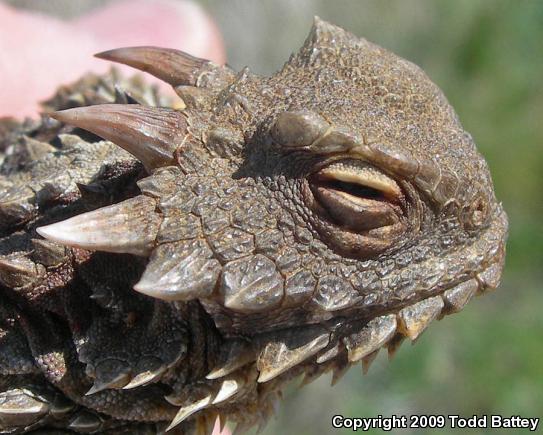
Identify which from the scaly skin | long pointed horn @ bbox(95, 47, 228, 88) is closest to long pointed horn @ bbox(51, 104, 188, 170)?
the scaly skin

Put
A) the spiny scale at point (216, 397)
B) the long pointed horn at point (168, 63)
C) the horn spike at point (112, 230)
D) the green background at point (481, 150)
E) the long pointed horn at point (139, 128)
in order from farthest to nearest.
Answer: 1. the green background at point (481, 150)
2. the long pointed horn at point (168, 63)
3. the spiny scale at point (216, 397)
4. the long pointed horn at point (139, 128)
5. the horn spike at point (112, 230)

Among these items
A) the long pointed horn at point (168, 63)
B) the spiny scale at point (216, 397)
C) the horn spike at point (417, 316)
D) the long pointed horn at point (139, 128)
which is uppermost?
the long pointed horn at point (168, 63)

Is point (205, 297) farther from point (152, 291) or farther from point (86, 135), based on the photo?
point (86, 135)

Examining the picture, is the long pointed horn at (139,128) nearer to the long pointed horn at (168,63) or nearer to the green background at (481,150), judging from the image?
the long pointed horn at (168,63)

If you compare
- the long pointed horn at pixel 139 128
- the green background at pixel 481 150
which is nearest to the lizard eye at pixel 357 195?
the long pointed horn at pixel 139 128

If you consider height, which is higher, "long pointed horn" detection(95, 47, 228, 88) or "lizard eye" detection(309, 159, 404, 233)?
"long pointed horn" detection(95, 47, 228, 88)

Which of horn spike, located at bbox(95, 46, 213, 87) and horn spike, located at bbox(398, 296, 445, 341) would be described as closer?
horn spike, located at bbox(398, 296, 445, 341)

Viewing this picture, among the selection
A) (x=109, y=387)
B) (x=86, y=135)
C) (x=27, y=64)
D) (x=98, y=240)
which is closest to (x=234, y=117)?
(x=98, y=240)

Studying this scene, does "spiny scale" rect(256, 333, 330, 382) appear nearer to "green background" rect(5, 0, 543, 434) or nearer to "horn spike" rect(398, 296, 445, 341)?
"horn spike" rect(398, 296, 445, 341)
